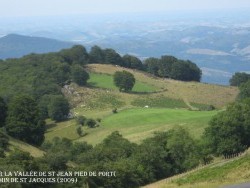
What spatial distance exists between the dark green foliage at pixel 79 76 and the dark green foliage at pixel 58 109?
22761 mm

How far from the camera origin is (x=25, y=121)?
6247 cm

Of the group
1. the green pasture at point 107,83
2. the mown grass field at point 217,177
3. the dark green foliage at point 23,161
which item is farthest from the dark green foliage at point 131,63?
the dark green foliage at point 23,161

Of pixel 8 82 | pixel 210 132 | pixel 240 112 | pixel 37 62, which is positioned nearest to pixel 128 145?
pixel 210 132

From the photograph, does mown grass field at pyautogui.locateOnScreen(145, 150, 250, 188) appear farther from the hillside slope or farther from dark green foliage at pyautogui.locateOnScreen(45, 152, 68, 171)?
the hillside slope

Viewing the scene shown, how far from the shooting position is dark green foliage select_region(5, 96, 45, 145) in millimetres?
60719

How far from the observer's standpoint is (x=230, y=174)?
3591 centimetres

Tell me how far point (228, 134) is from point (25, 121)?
27.6 metres

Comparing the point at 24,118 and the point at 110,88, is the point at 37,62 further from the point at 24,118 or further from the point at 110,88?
the point at 24,118

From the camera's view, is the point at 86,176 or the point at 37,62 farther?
the point at 37,62

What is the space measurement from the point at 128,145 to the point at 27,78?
77.9 meters

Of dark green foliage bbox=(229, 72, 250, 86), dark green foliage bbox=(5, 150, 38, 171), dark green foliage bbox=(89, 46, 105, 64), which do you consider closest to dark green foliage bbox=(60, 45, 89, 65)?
dark green foliage bbox=(89, 46, 105, 64)

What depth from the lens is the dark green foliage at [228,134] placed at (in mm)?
51750

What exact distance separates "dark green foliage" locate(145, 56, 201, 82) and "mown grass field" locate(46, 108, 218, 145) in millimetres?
54766

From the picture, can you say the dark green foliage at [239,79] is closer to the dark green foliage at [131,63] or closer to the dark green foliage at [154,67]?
the dark green foliage at [154,67]
